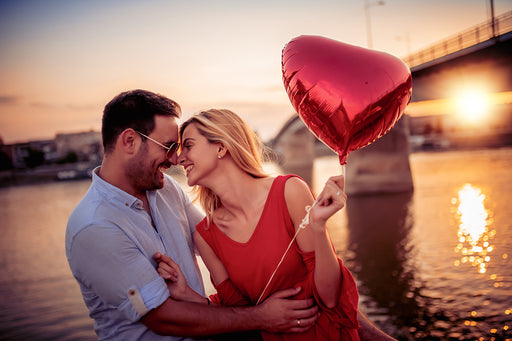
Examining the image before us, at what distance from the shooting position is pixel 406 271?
10.2 m

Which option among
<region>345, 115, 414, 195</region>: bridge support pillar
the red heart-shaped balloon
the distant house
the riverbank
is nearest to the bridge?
<region>345, 115, 414, 195</region>: bridge support pillar

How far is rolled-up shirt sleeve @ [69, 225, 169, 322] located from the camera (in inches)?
90.7

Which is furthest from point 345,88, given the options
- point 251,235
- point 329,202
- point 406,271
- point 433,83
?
point 433,83

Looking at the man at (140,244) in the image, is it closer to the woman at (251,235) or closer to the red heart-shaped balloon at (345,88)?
the woman at (251,235)

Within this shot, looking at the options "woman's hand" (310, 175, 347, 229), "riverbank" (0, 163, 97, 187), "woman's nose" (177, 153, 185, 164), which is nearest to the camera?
"woman's hand" (310, 175, 347, 229)

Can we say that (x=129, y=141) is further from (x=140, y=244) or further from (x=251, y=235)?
(x=251, y=235)

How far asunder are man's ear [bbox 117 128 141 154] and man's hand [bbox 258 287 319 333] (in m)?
1.32

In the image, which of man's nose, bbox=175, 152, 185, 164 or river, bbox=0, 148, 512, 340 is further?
river, bbox=0, 148, 512, 340

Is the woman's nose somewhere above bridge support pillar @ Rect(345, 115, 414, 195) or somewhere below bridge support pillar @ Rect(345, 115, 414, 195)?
above

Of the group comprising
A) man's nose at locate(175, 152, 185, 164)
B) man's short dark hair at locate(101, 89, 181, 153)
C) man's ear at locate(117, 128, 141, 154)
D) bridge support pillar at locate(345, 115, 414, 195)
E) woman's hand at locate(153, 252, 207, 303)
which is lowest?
bridge support pillar at locate(345, 115, 414, 195)

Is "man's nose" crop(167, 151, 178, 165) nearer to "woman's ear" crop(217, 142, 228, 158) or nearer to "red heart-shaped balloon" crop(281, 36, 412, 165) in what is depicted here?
"woman's ear" crop(217, 142, 228, 158)

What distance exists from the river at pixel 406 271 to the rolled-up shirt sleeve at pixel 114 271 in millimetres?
5944

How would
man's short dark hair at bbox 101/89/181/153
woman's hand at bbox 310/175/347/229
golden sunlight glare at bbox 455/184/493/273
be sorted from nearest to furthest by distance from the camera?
woman's hand at bbox 310/175/347/229
man's short dark hair at bbox 101/89/181/153
golden sunlight glare at bbox 455/184/493/273

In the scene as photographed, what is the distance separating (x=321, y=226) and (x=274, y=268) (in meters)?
0.59
